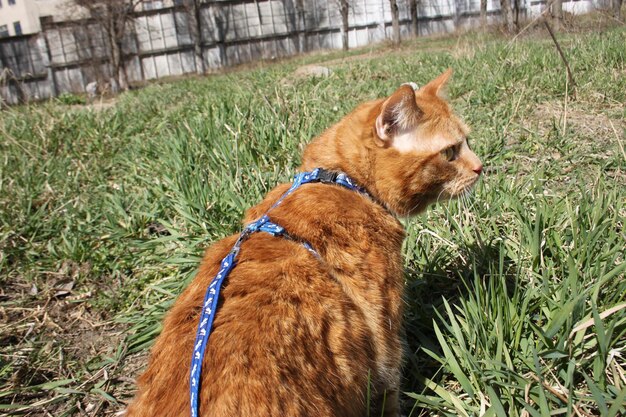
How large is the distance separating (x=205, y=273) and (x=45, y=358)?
138cm

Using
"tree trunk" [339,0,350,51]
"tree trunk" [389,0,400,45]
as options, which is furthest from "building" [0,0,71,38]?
"tree trunk" [389,0,400,45]

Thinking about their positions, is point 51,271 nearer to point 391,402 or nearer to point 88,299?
point 88,299

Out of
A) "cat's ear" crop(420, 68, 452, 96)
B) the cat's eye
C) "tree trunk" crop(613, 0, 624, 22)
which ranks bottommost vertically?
the cat's eye

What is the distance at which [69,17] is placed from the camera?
55.5 ft

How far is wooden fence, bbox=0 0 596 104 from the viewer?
17.4 meters

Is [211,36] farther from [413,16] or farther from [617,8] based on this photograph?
[617,8]

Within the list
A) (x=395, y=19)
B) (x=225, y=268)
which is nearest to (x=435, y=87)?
(x=225, y=268)

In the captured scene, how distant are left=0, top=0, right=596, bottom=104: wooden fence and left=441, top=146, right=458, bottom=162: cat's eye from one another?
1725cm

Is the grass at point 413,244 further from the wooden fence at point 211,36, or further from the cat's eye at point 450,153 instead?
the wooden fence at point 211,36

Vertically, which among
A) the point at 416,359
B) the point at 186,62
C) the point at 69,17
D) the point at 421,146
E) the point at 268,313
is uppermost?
the point at 69,17

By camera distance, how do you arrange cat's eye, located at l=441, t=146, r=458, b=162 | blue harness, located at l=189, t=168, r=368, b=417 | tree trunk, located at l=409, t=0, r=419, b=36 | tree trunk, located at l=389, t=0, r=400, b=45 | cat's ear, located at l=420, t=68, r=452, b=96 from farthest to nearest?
tree trunk, located at l=409, t=0, r=419, b=36 → tree trunk, located at l=389, t=0, r=400, b=45 → cat's ear, located at l=420, t=68, r=452, b=96 → cat's eye, located at l=441, t=146, r=458, b=162 → blue harness, located at l=189, t=168, r=368, b=417

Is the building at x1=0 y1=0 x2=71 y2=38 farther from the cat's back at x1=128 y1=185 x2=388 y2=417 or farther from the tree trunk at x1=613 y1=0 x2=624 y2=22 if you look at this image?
the cat's back at x1=128 y1=185 x2=388 y2=417

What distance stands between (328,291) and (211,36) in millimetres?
21068

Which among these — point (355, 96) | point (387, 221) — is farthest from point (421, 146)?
point (355, 96)
